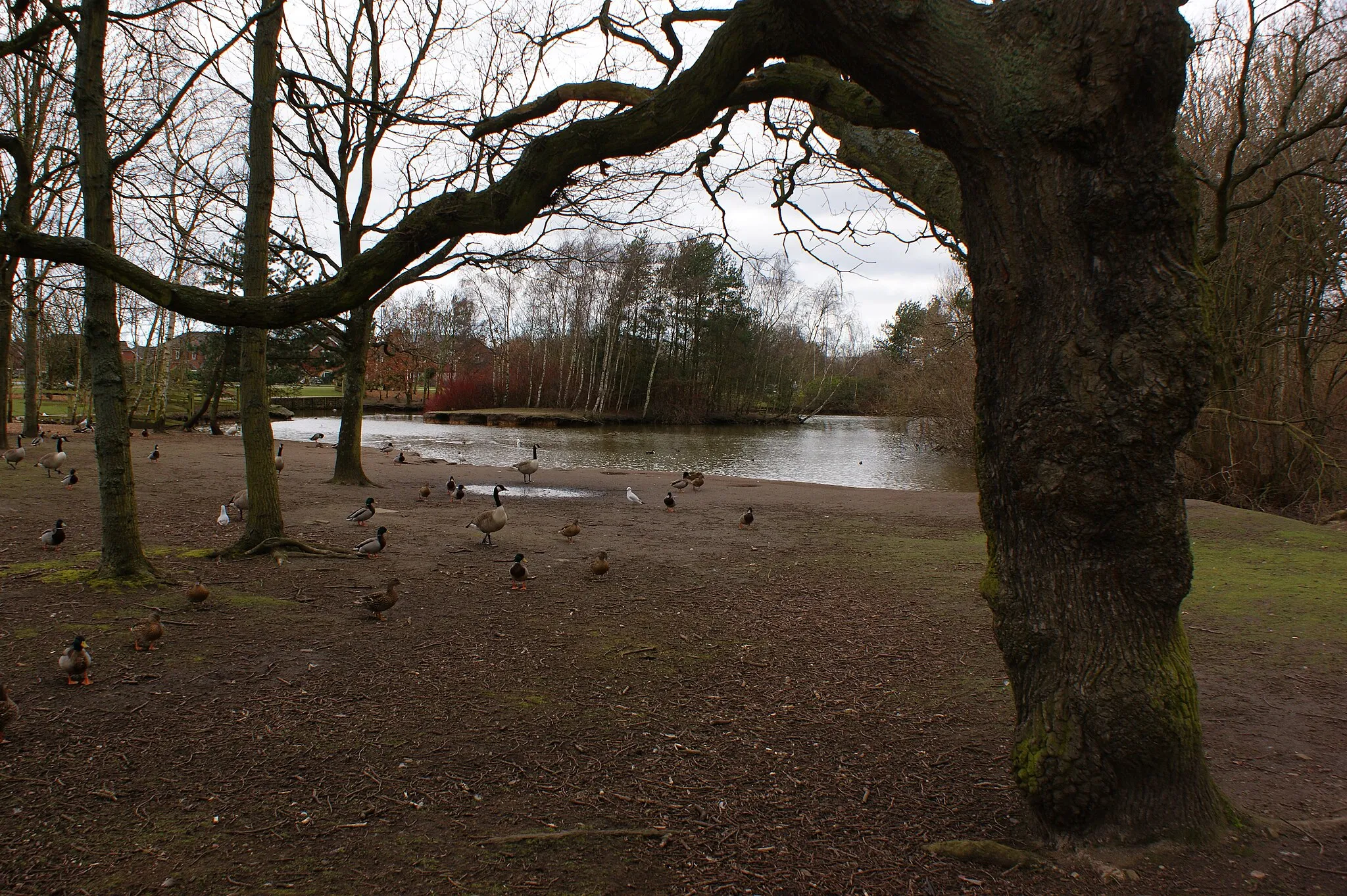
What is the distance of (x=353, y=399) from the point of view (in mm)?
14695

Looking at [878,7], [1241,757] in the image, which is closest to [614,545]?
[1241,757]

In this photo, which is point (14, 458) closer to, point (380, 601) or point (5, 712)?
point (380, 601)

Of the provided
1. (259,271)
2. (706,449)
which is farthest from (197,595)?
(706,449)

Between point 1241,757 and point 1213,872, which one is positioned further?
point 1241,757

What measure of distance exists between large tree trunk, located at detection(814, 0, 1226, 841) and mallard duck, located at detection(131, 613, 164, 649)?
17.3 ft

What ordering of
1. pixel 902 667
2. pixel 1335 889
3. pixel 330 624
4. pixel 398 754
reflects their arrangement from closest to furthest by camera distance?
pixel 1335 889 → pixel 398 754 → pixel 902 667 → pixel 330 624

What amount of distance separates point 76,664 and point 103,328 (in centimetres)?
289

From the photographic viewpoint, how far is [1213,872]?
2771 mm

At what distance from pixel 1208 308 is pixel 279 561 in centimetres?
787

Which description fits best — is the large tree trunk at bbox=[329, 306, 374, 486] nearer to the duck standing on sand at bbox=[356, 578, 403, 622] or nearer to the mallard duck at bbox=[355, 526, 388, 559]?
the mallard duck at bbox=[355, 526, 388, 559]

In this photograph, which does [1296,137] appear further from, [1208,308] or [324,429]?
[324,429]

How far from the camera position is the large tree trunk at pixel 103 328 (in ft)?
19.6

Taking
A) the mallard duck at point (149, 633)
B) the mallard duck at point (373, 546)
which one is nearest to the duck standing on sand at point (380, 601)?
the mallard duck at point (149, 633)

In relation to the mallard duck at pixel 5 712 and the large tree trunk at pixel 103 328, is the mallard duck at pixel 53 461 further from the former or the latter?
the mallard duck at pixel 5 712
